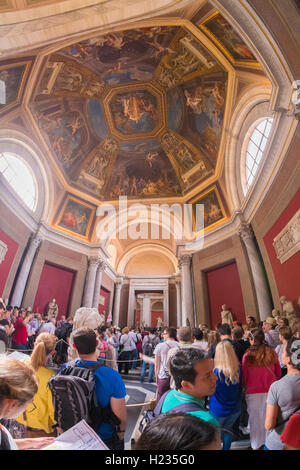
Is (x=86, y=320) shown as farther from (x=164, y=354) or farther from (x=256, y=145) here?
(x=256, y=145)

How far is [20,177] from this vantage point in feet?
35.9

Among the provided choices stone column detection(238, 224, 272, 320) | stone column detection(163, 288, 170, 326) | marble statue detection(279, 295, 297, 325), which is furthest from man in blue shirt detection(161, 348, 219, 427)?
stone column detection(163, 288, 170, 326)

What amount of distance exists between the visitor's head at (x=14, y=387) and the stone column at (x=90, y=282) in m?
12.7

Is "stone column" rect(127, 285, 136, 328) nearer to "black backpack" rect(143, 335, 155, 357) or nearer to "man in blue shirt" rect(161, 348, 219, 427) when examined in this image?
"black backpack" rect(143, 335, 155, 357)

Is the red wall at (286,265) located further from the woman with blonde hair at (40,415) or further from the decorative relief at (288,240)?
the woman with blonde hair at (40,415)

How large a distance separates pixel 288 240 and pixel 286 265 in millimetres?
832

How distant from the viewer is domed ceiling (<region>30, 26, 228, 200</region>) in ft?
31.1

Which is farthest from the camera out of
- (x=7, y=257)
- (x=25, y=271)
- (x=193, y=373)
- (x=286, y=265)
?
(x=25, y=271)

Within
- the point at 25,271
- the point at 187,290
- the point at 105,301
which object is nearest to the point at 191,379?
the point at 25,271

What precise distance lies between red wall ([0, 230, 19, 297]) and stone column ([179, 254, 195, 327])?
879 centimetres

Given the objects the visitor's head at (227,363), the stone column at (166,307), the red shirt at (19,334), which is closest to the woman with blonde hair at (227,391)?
the visitor's head at (227,363)
